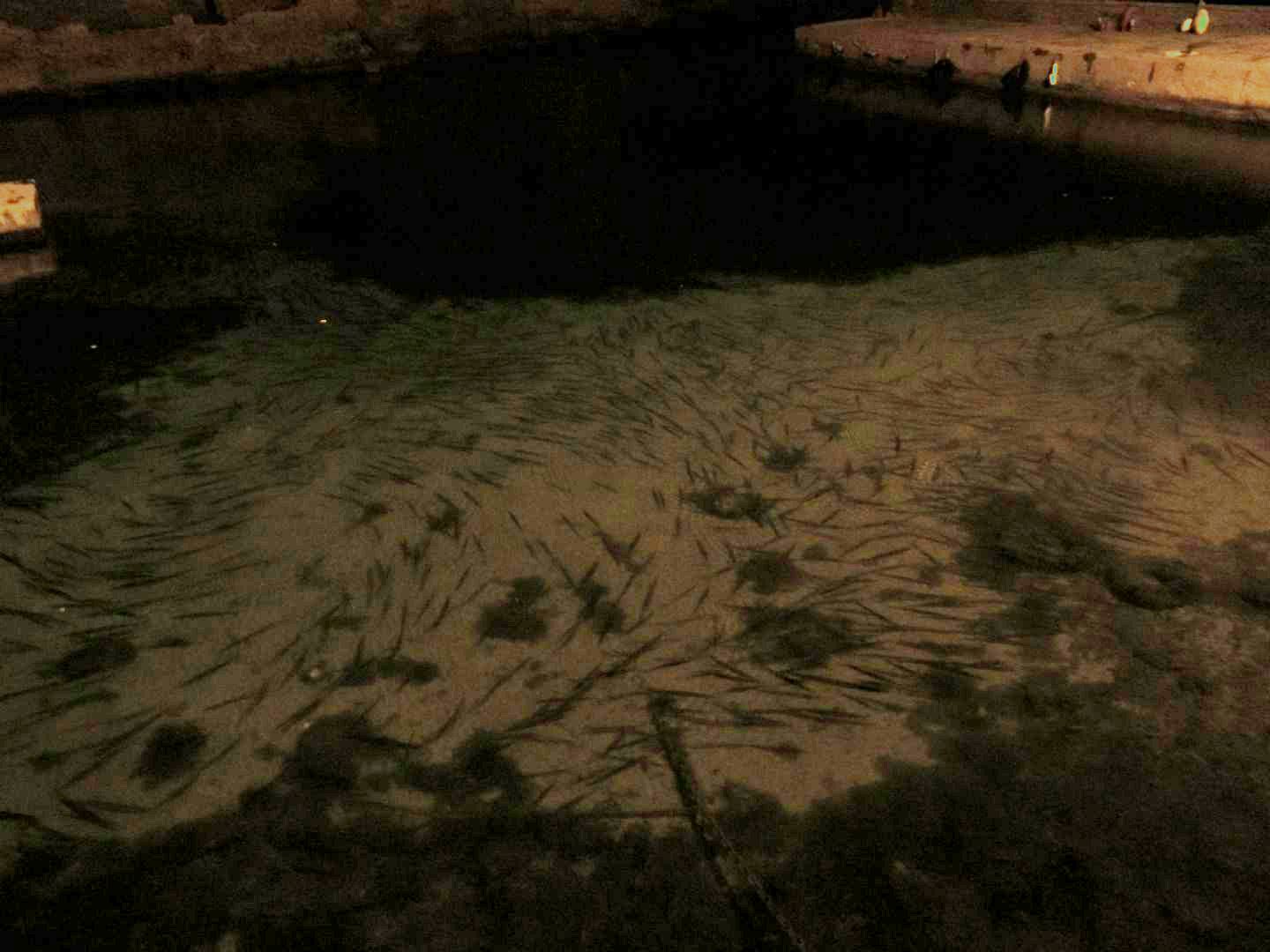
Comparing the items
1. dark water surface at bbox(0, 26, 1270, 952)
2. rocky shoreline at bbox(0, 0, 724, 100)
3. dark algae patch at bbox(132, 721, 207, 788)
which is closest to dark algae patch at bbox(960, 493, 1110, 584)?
dark water surface at bbox(0, 26, 1270, 952)

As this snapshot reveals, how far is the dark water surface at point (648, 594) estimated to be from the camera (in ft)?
6.93

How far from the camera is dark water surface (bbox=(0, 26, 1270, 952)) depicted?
211 cm

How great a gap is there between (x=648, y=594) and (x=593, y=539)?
406 millimetres

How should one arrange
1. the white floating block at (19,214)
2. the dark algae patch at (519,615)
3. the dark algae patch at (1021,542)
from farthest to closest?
the white floating block at (19,214)
the dark algae patch at (1021,542)
the dark algae patch at (519,615)

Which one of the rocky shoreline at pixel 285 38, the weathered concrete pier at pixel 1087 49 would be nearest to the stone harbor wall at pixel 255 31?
the rocky shoreline at pixel 285 38

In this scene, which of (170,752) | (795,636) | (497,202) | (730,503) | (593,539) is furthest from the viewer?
(497,202)

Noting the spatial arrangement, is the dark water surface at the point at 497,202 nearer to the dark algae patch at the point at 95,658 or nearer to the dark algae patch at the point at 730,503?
the dark algae patch at the point at 95,658

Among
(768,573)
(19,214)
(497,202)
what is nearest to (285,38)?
(497,202)

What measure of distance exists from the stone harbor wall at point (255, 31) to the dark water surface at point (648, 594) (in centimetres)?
837

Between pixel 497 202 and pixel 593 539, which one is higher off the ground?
pixel 497 202

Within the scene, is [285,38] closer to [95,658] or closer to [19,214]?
[19,214]

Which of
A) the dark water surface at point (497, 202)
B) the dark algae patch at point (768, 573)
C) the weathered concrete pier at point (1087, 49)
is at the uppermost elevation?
the weathered concrete pier at point (1087, 49)

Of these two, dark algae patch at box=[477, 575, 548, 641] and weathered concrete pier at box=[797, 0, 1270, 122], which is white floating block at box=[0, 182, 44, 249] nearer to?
dark algae patch at box=[477, 575, 548, 641]

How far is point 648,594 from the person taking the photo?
3.03m
